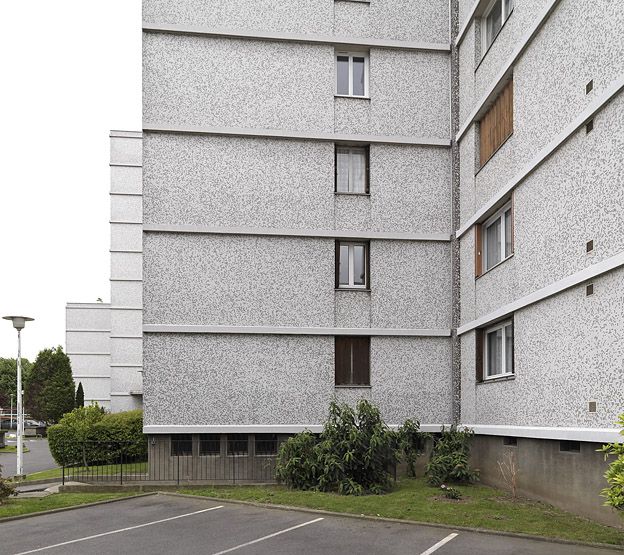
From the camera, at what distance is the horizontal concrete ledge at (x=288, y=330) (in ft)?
55.6

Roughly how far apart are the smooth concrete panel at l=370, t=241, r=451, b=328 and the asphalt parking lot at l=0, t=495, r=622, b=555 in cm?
653

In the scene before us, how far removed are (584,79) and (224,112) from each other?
934 centimetres

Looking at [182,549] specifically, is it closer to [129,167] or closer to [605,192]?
[605,192]

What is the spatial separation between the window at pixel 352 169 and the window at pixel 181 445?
743 centimetres

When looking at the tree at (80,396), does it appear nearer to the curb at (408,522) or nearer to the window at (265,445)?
the window at (265,445)

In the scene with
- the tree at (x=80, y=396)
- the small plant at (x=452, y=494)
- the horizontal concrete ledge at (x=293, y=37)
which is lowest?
the tree at (x=80, y=396)

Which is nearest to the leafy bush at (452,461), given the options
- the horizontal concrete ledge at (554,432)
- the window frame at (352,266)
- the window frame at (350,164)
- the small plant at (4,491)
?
the horizontal concrete ledge at (554,432)

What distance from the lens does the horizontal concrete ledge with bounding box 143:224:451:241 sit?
17.2 meters

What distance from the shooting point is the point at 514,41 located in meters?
14.1

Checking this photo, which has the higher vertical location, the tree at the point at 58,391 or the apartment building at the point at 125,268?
the apartment building at the point at 125,268

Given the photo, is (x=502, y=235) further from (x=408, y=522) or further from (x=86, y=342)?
(x=86, y=342)

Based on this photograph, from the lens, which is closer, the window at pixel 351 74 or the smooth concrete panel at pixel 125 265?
the window at pixel 351 74

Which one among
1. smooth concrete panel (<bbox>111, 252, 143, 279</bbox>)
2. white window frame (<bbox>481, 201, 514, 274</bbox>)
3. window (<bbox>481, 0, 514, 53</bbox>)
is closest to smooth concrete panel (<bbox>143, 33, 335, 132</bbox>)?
window (<bbox>481, 0, 514, 53</bbox>)

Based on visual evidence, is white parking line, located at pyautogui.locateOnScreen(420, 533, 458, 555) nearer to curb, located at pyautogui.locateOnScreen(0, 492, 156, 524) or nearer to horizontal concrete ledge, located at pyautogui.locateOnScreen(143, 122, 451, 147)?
curb, located at pyautogui.locateOnScreen(0, 492, 156, 524)
